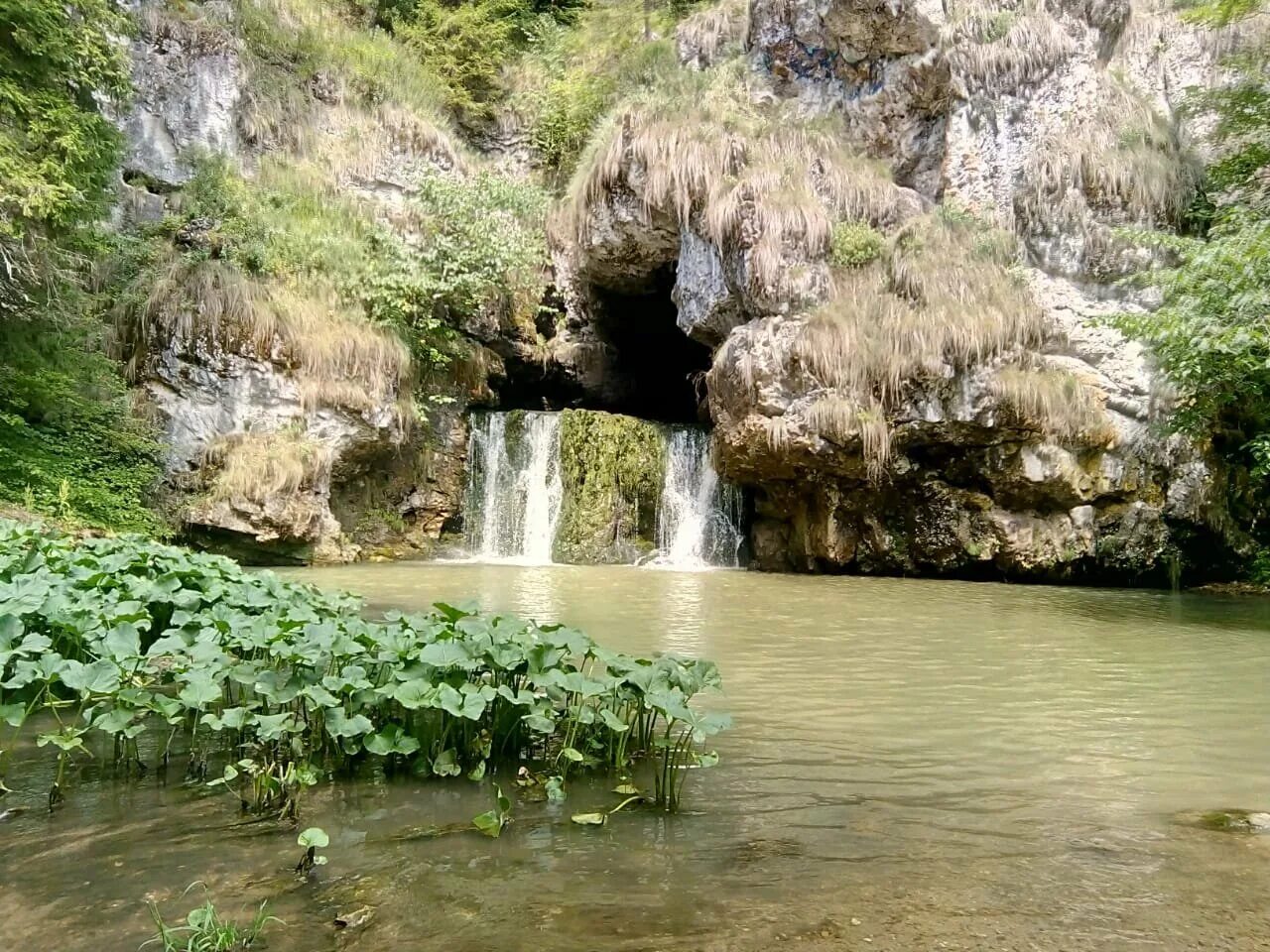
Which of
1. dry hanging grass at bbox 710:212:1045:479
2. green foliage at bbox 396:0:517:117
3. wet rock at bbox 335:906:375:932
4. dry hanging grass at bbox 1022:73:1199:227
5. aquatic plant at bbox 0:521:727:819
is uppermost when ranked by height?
green foliage at bbox 396:0:517:117

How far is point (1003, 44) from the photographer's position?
41.3 ft

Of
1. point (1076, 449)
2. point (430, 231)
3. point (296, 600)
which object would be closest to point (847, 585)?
point (1076, 449)

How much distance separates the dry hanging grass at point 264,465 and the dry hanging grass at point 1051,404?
9.03 metres

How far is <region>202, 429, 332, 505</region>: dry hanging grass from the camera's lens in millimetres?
11414

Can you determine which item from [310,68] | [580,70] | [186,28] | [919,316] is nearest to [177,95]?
[186,28]

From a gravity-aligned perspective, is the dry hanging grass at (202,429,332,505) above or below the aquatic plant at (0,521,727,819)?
above

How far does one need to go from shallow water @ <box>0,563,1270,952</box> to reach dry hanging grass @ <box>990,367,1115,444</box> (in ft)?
20.4

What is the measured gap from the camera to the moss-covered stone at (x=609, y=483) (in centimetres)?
1335

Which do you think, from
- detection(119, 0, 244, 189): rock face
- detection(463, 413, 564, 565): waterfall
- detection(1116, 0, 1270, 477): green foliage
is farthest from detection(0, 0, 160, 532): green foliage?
detection(1116, 0, 1270, 477): green foliage

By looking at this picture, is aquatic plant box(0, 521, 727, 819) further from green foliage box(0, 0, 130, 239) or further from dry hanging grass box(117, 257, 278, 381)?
dry hanging grass box(117, 257, 278, 381)

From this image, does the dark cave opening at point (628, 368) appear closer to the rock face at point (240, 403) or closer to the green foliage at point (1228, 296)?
the rock face at point (240, 403)

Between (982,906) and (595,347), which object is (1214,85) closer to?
(595,347)

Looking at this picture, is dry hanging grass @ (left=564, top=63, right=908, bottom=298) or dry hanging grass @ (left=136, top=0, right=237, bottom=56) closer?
dry hanging grass @ (left=564, top=63, right=908, bottom=298)

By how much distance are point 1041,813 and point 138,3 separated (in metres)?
18.8
